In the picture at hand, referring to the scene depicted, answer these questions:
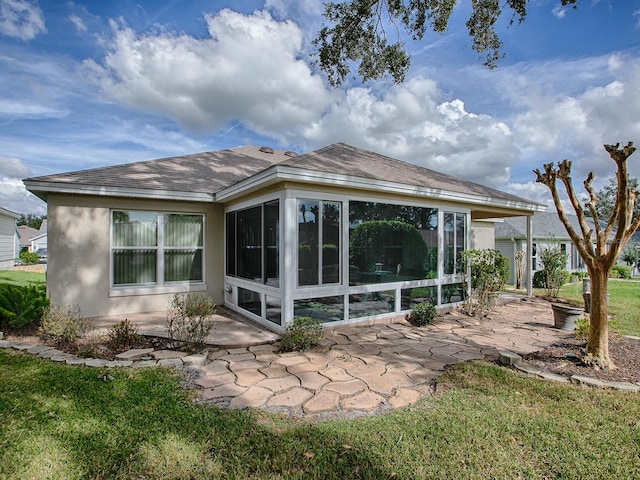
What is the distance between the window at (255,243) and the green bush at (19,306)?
143 inches

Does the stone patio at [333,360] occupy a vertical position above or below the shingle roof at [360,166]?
below

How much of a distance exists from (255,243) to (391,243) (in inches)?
114

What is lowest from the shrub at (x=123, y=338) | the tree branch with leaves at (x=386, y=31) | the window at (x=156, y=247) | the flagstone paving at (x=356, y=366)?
the flagstone paving at (x=356, y=366)

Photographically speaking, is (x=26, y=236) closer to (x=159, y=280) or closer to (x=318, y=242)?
(x=159, y=280)

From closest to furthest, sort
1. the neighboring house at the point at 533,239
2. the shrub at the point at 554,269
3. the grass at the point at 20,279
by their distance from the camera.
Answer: the shrub at the point at 554,269 < the grass at the point at 20,279 < the neighboring house at the point at 533,239

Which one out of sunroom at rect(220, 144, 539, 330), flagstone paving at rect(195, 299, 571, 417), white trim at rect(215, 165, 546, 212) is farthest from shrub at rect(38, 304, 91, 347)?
white trim at rect(215, 165, 546, 212)

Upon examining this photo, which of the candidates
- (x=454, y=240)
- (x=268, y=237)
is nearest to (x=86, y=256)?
(x=268, y=237)

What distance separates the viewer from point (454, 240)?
866cm

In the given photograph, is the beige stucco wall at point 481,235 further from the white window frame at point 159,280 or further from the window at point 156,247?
the window at point 156,247

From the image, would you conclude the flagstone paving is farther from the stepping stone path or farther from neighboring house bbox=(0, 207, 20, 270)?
neighboring house bbox=(0, 207, 20, 270)

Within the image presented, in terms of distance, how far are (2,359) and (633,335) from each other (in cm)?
1029

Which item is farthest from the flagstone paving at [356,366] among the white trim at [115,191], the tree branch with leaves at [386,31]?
the tree branch with leaves at [386,31]

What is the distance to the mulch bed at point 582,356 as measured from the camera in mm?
4207

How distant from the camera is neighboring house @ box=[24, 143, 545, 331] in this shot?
6.11 metres
